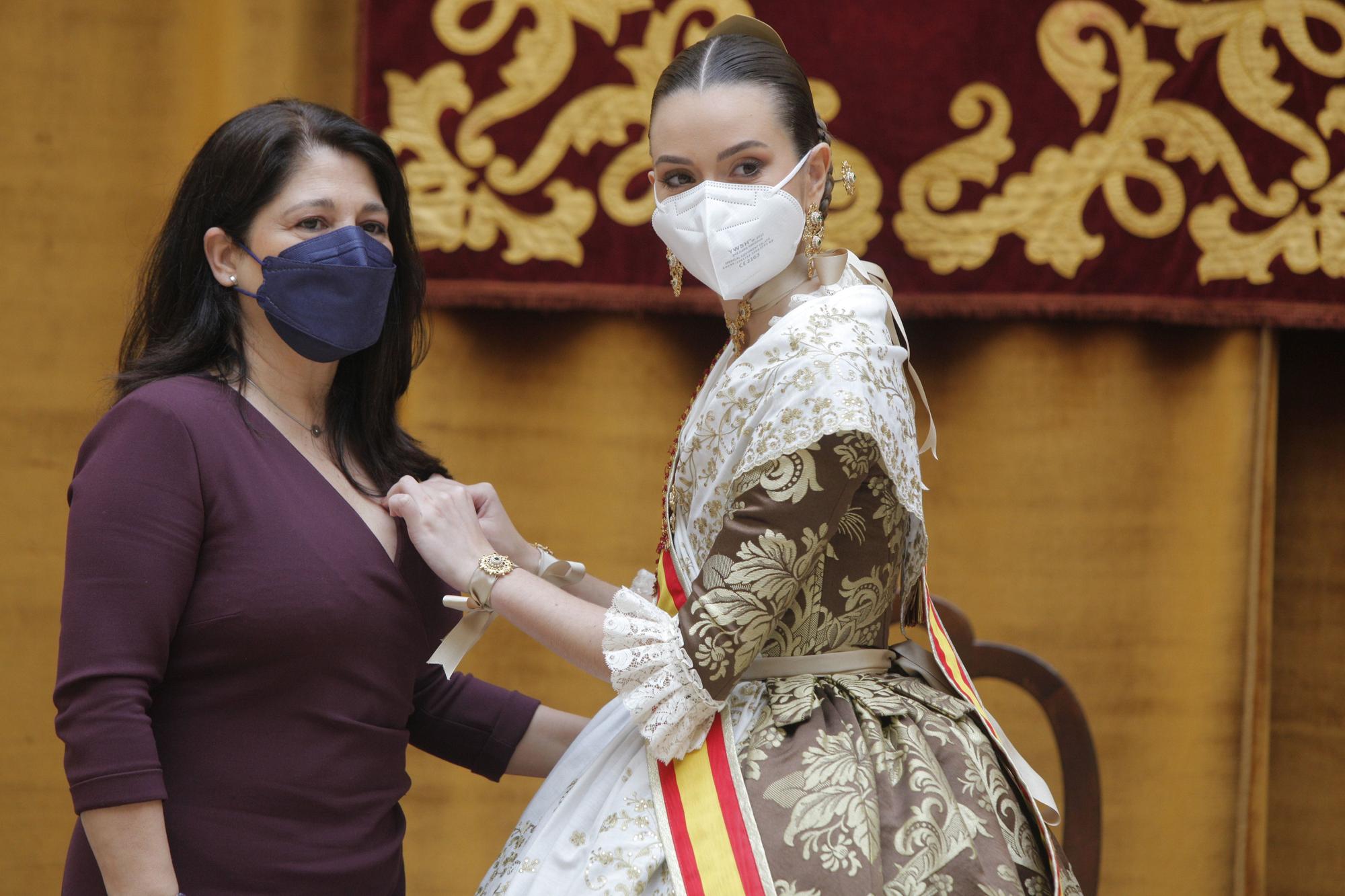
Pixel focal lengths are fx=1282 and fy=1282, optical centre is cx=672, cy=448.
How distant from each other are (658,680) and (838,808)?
216mm

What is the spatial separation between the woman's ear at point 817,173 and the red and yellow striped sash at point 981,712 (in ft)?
1.52

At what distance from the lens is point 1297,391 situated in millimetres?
2518

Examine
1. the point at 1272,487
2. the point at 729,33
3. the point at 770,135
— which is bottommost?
the point at 1272,487

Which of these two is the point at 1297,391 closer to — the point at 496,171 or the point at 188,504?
the point at 496,171

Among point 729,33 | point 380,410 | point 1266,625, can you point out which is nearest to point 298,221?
point 380,410

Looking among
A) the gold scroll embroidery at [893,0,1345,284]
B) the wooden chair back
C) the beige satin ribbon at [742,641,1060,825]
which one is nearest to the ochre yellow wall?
the gold scroll embroidery at [893,0,1345,284]

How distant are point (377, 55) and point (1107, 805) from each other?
1.96 meters

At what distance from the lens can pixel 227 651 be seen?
1.35 metres

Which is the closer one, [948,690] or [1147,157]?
[948,690]

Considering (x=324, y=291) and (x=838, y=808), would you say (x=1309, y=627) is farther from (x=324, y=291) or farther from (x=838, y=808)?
(x=324, y=291)

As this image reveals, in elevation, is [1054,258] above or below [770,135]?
below

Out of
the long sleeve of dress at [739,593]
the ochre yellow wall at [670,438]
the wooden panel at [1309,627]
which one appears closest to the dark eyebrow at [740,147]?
the long sleeve of dress at [739,593]

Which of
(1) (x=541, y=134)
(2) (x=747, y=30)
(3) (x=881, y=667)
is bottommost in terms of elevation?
(3) (x=881, y=667)

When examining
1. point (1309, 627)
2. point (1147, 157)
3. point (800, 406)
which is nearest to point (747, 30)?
point (800, 406)
